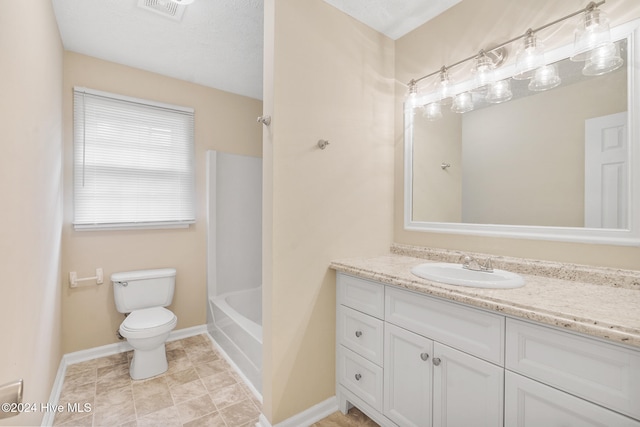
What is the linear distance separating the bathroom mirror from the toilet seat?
77.5 inches

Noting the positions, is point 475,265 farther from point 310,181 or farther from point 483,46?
point 483,46

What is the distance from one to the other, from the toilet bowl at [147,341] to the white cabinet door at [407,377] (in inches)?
64.1

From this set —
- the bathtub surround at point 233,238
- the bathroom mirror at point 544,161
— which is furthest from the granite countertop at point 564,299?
the bathtub surround at point 233,238

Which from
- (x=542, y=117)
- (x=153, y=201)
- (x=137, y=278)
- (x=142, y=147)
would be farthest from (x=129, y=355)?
(x=542, y=117)

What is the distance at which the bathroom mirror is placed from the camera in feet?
3.99

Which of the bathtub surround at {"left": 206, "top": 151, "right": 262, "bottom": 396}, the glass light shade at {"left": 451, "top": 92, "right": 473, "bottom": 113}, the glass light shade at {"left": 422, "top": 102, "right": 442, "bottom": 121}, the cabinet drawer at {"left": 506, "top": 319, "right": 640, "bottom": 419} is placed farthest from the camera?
the bathtub surround at {"left": 206, "top": 151, "right": 262, "bottom": 396}

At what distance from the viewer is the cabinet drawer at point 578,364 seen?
809mm

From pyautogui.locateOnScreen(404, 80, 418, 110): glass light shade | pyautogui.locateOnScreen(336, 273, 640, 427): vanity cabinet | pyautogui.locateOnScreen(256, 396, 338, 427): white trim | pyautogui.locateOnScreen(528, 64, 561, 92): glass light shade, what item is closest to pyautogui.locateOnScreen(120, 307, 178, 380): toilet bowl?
pyautogui.locateOnScreen(256, 396, 338, 427): white trim

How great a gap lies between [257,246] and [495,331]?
97.1 inches

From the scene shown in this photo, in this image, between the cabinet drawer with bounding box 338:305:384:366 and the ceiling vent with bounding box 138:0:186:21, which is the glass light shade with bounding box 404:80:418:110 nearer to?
the cabinet drawer with bounding box 338:305:384:366

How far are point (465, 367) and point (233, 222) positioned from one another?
241cm

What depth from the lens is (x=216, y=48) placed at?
2.23 m

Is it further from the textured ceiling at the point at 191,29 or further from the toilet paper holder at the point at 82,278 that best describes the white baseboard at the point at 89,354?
the textured ceiling at the point at 191,29

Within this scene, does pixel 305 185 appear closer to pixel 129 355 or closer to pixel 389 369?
pixel 389 369
